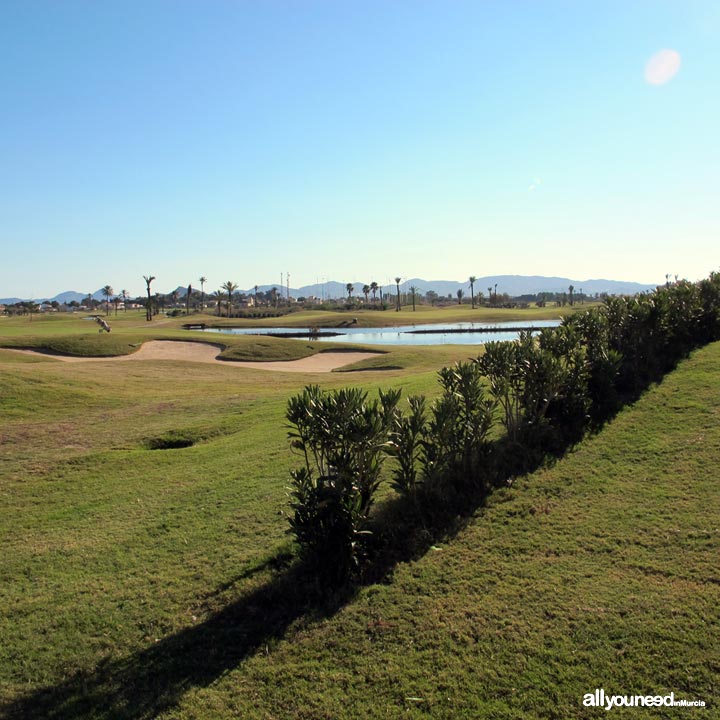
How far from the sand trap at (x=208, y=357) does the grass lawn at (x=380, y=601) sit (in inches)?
1036

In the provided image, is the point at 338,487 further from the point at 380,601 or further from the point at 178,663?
the point at 178,663

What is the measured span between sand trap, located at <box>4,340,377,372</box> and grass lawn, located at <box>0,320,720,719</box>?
26310mm

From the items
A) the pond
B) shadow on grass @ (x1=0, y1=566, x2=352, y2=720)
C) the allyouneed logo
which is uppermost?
the pond

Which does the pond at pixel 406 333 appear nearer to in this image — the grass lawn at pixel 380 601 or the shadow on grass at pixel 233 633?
the grass lawn at pixel 380 601

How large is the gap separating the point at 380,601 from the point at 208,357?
3734 cm

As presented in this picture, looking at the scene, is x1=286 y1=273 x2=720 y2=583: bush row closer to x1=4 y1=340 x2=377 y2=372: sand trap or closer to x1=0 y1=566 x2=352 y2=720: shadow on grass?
x1=0 y1=566 x2=352 y2=720: shadow on grass

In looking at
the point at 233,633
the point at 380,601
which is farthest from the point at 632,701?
the point at 233,633

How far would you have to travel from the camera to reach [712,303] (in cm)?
1712

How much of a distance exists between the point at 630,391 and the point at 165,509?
10309mm

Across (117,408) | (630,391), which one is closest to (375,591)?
(630,391)

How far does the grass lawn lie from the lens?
189 inches

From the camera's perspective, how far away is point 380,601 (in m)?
6.09

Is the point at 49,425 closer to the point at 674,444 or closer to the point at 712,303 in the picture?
the point at 674,444

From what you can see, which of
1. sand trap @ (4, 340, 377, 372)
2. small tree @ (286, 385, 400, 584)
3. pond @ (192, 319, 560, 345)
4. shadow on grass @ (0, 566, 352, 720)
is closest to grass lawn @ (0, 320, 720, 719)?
shadow on grass @ (0, 566, 352, 720)
